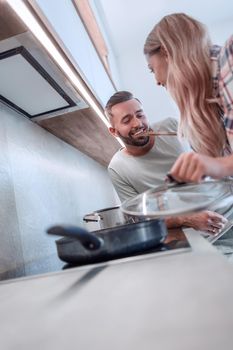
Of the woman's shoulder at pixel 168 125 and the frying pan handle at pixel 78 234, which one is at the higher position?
the woman's shoulder at pixel 168 125

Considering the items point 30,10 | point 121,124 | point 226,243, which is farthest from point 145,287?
point 121,124

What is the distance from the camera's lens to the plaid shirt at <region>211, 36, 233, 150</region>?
59cm

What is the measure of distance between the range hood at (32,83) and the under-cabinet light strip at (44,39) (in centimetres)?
2

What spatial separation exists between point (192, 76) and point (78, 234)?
0.48m

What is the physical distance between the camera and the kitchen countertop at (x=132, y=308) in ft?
0.84

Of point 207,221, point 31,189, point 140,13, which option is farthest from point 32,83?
point 140,13

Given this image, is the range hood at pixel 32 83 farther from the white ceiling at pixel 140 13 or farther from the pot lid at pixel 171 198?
the white ceiling at pixel 140 13

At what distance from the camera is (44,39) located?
0.67 meters

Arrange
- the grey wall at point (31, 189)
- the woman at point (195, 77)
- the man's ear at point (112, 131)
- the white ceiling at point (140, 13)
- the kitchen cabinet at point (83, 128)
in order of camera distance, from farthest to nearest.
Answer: the white ceiling at point (140, 13), the man's ear at point (112, 131), the kitchen cabinet at point (83, 128), the grey wall at point (31, 189), the woman at point (195, 77)

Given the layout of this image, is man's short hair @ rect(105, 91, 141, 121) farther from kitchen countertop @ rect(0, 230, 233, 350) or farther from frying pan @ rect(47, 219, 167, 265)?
kitchen countertop @ rect(0, 230, 233, 350)

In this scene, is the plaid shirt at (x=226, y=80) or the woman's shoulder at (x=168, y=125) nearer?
the plaid shirt at (x=226, y=80)

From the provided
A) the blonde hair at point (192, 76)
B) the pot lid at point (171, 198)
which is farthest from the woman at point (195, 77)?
the pot lid at point (171, 198)

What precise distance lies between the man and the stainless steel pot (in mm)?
89

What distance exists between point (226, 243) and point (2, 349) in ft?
2.85
